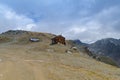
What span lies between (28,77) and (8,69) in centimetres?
435

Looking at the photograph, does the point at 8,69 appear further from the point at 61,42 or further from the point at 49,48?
the point at 61,42

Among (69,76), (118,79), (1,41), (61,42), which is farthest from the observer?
(1,41)

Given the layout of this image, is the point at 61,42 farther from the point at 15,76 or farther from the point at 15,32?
→ the point at 15,76

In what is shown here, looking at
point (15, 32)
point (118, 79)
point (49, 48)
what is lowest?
point (118, 79)

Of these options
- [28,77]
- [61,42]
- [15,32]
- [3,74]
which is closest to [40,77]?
[28,77]

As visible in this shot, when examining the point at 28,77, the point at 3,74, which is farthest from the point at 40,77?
the point at 3,74

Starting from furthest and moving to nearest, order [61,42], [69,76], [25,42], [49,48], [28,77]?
[25,42] → [61,42] → [49,48] → [69,76] → [28,77]

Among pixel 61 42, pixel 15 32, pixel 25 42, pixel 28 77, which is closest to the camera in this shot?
pixel 28 77

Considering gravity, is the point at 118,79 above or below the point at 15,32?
below

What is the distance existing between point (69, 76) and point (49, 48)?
163 ft

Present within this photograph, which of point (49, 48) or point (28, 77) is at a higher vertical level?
point (49, 48)

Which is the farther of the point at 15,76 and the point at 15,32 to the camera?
the point at 15,32

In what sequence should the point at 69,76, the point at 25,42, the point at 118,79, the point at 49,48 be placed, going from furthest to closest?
the point at 25,42 < the point at 49,48 < the point at 118,79 < the point at 69,76

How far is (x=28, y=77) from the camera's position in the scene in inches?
1091
